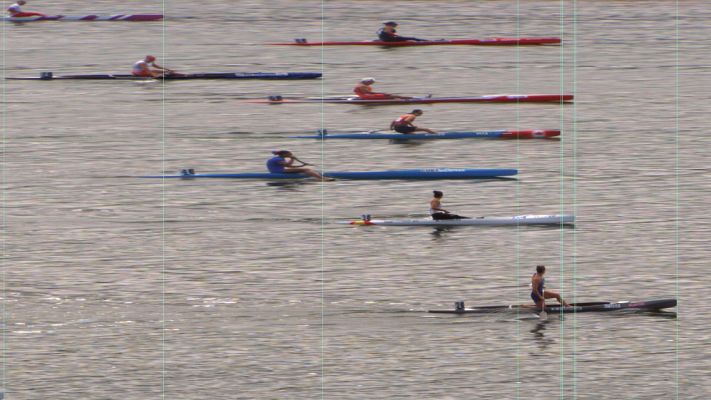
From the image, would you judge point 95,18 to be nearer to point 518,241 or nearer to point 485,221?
point 485,221

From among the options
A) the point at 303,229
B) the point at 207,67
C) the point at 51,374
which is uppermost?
the point at 207,67

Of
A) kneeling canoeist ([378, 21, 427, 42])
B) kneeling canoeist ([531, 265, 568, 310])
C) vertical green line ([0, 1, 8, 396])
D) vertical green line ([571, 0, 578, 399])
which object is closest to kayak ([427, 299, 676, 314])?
kneeling canoeist ([531, 265, 568, 310])

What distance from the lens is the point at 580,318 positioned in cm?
4116

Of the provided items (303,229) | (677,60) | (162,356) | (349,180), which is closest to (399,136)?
(349,180)

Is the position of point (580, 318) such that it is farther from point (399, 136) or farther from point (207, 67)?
point (207, 67)

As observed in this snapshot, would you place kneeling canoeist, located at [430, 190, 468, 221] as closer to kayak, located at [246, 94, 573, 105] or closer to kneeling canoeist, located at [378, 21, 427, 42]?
kayak, located at [246, 94, 573, 105]

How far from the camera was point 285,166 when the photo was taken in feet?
175

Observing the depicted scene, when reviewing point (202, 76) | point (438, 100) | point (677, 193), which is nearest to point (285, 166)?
point (438, 100)

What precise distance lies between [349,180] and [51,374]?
18025mm

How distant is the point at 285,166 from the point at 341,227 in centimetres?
592

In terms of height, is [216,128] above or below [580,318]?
above

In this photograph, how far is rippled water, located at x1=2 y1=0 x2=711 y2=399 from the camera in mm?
37781

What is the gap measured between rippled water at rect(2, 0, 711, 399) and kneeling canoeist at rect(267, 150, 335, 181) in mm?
511

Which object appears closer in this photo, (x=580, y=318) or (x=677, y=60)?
(x=580, y=318)
